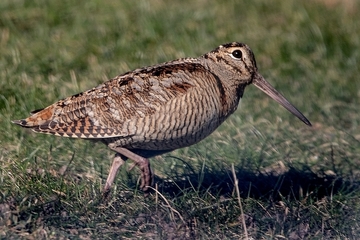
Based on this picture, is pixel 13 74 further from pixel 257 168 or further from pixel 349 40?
pixel 349 40

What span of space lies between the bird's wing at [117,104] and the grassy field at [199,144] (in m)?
0.34

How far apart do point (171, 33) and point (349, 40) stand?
1.88 meters

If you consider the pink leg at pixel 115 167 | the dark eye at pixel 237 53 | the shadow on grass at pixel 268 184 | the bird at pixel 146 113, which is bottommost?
the shadow on grass at pixel 268 184

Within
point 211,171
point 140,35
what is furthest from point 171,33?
point 211,171

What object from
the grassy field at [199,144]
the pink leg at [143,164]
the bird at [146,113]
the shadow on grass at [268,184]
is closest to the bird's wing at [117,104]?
the bird at [146,113]

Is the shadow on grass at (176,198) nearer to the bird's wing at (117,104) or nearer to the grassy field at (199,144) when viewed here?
the grassy field at (199,144)

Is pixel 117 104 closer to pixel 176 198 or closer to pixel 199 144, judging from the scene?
pixel 176 198

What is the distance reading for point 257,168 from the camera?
5754mm

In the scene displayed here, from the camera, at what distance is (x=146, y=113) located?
4746 mm

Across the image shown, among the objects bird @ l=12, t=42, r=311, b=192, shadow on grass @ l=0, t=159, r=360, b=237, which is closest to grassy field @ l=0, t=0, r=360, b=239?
shadow on grass @ l=0, t=159, r=360, b=237

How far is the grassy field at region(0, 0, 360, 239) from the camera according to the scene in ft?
15.5

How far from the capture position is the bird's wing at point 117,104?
→ 4770 mm

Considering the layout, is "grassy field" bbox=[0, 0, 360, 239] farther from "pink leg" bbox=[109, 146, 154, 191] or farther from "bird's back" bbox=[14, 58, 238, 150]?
"bird's back" bbox=[14, 58, 238, 150]

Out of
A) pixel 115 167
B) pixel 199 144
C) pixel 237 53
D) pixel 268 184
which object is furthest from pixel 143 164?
pixel 199 144
